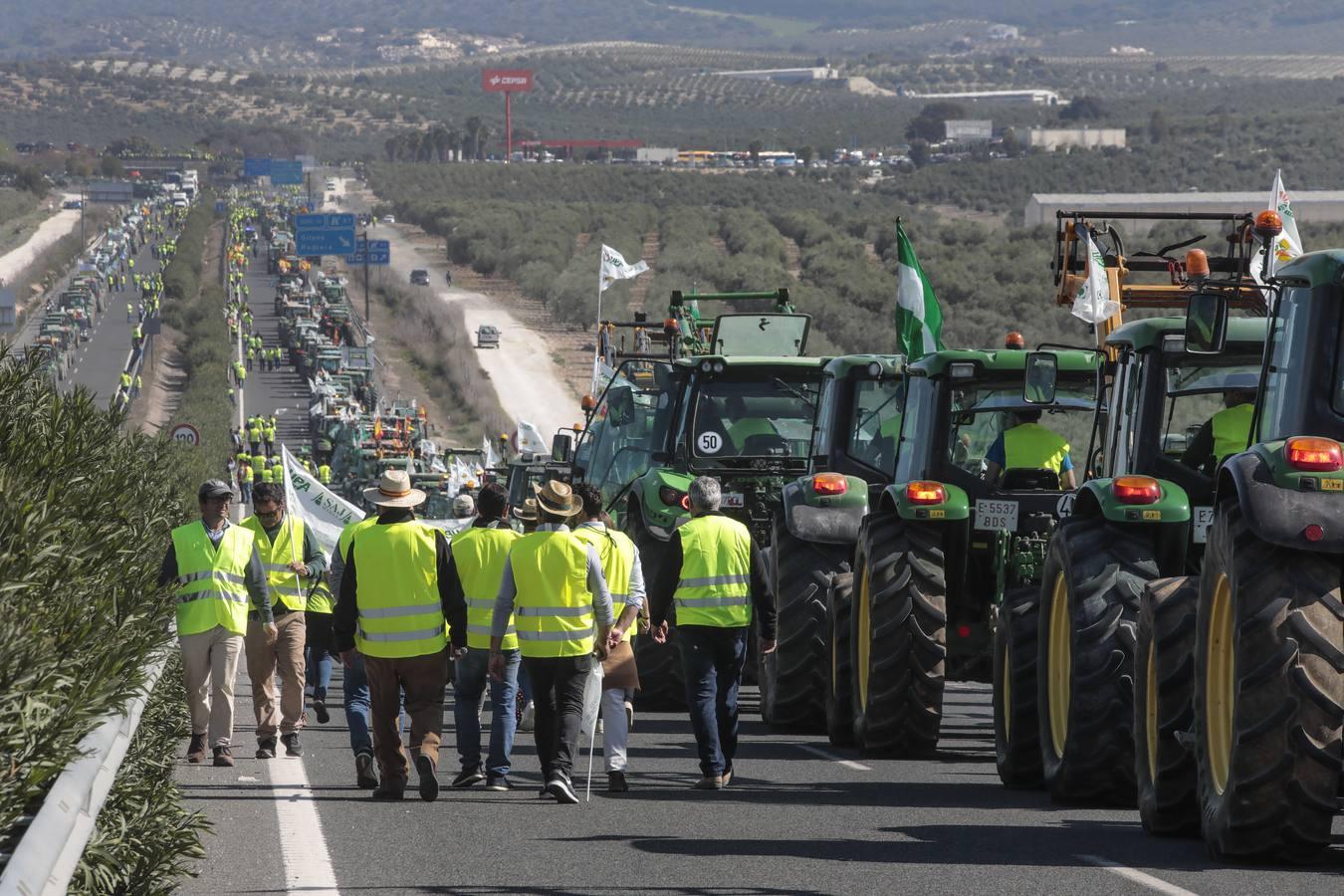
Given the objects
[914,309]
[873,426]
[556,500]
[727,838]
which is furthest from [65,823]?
[914,309]

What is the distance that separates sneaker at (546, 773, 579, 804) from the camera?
12.3m

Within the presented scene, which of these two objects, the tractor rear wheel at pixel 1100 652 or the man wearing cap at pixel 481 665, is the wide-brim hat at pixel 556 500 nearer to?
the man wearing cap at pixel 481 665

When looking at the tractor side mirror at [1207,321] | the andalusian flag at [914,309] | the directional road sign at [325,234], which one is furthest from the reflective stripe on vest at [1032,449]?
the directional road sign at [325,234]

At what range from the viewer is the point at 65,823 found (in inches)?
275

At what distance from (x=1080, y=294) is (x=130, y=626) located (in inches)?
442

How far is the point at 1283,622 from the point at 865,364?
837 cm

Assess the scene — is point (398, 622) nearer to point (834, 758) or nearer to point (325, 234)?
point (834, 758)

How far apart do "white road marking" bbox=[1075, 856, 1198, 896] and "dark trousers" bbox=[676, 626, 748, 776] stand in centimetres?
346

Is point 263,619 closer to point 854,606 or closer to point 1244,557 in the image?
point 854,606

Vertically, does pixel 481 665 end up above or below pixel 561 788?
above

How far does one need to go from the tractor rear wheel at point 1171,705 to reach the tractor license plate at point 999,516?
3569 mm

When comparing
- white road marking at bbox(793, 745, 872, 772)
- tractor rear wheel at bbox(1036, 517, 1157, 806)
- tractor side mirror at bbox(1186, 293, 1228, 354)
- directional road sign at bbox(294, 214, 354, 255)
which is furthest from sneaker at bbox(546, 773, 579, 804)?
directional road sign at bbox(294, 214, 354, 255)

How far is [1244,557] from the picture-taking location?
29.1 ft

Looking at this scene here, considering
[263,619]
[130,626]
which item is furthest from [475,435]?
[130,626]
